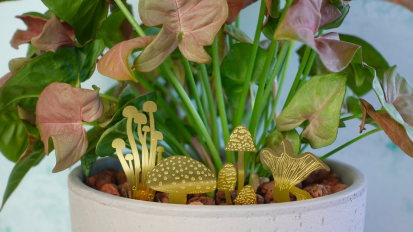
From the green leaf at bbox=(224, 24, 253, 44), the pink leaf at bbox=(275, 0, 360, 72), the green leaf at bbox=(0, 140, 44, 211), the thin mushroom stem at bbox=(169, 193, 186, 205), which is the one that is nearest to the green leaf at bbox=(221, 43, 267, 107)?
the green leaf at bbox=(224, 24, 253, 44)

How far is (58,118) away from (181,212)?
0.76 feet

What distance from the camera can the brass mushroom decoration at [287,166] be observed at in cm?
53

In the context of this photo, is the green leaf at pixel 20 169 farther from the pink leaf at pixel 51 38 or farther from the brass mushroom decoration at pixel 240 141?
the brass mushroom decoration at pixel 240 141

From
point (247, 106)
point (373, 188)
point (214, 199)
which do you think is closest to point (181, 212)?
point (214, 199)

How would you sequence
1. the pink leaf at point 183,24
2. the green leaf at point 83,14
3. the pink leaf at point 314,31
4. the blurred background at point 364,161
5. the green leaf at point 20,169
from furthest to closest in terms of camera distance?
the blurred background at point 364,161, the green leaf at point 20,169, the green leaf at point 83,14, the pink leaf at point 183,24, the pink leaf at point 314,31

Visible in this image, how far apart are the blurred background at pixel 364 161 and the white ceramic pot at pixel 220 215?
528 millimetres

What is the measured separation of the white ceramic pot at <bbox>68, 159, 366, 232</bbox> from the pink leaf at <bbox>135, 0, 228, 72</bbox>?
0.17 meters

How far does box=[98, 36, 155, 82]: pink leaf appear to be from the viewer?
0.44 meters

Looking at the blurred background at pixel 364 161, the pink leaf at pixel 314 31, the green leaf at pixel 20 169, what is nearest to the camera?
the pink leaf at pixel 314 31

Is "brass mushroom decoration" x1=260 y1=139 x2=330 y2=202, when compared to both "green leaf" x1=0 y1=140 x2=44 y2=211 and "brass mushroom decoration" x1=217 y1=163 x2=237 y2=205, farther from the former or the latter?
"green leaf" x1=0 y1=140 x2=44 y2=211

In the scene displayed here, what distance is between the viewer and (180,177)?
0.51 metres

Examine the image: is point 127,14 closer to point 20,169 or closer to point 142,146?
point 142,146

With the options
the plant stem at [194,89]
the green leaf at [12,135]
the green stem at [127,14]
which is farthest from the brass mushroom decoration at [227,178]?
the green leaf at [12,135]

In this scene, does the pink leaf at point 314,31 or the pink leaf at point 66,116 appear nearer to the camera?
the pink leaf at point 314,31
